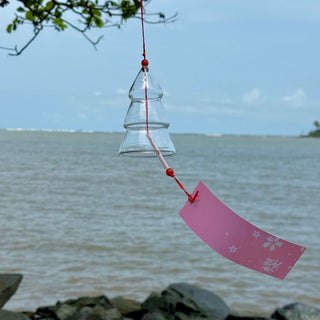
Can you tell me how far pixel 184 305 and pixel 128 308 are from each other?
58 centimetres

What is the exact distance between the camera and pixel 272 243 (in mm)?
1452

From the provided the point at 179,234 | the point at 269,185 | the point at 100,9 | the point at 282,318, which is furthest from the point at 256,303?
the point at 269,185

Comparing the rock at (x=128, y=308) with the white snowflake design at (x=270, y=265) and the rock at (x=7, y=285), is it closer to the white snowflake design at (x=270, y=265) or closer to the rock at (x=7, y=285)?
the rock at (x=7, y=285)

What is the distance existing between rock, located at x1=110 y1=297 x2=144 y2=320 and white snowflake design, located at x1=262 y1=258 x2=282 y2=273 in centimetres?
314

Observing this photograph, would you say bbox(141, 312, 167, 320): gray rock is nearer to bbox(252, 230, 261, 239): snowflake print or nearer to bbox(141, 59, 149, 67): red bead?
bbox(141, 59, 149, 67): red bead

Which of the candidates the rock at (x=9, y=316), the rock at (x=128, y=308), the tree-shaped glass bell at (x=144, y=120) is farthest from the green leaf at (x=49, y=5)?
the rock at (x=128, y=308)

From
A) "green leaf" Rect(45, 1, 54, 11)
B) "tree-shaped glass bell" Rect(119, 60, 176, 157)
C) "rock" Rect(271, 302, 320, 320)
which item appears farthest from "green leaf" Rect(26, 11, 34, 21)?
"rock" Rect(271, 302, 320, 320)

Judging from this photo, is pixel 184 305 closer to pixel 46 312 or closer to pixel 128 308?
pixel 128 308

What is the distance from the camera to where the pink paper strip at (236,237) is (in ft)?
4.77

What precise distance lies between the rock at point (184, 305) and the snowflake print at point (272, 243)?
279 cm

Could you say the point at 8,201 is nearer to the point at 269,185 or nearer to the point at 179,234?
the point at 179,234

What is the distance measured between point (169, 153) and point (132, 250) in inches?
205

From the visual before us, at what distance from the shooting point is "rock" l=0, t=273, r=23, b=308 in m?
3.95

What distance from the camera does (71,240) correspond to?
7.50 meters
